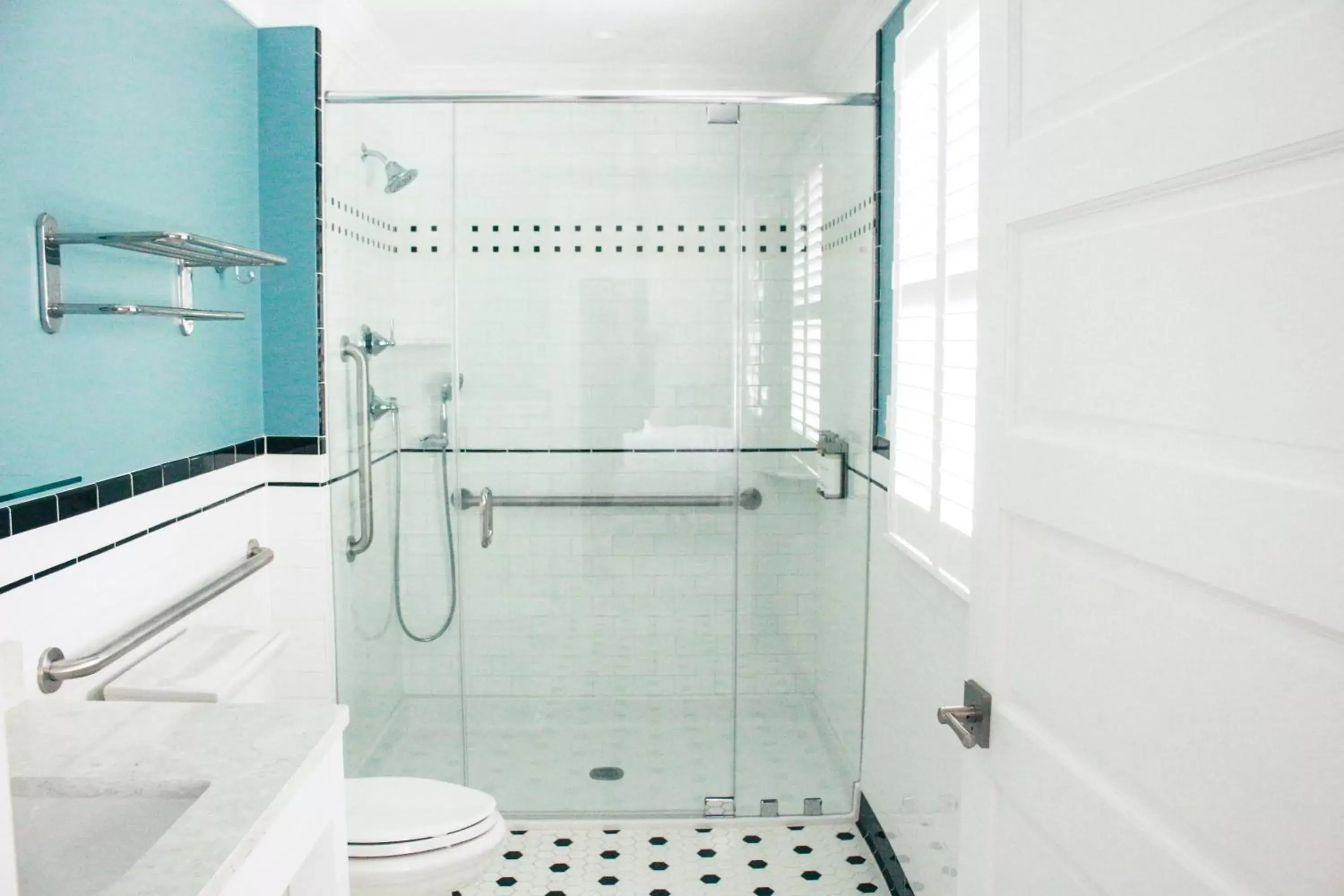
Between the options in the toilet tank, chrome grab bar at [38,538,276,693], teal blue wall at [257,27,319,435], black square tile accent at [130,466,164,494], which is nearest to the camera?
chrome grab bar at [38,538,276,693]

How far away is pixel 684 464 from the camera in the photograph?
3.01 meters

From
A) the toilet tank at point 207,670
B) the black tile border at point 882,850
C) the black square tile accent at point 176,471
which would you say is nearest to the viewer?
the toilet tank at point 207,670

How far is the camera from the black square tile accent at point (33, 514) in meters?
1.62

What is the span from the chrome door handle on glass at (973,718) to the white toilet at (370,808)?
1223mm

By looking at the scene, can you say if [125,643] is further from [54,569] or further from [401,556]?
[401,556]

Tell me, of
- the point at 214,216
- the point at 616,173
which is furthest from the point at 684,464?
the point at 214,216

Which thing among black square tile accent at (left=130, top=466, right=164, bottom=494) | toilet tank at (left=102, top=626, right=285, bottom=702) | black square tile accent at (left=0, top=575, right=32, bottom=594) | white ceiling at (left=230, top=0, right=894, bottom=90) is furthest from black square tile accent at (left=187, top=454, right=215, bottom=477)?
white ceiling at (left=230, top=0, right=894, bottom=90)

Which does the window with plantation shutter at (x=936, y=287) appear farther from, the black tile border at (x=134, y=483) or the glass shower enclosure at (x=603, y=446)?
the black tile border at (x=134, y=483)

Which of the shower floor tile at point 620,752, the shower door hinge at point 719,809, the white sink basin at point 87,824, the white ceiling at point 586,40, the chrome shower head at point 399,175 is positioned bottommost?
the shower door hinge at point 719,809

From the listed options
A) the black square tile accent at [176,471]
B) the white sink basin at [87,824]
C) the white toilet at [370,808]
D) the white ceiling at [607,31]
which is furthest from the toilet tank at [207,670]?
the white ceiling at [607,31]

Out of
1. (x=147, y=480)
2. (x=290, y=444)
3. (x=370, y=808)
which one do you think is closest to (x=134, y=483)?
(x=147, y=480)

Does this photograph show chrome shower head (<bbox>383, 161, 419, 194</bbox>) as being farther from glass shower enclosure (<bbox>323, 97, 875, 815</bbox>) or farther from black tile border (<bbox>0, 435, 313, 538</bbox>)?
black tile border (<bbox>0, 435, 313, 538</bbox>)

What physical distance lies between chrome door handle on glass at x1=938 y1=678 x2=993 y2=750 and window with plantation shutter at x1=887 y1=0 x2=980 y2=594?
0.60 m

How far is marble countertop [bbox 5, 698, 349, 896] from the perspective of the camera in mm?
1119
